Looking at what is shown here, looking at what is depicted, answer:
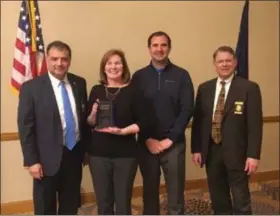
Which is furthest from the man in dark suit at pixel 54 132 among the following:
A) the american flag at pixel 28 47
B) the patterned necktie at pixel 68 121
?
the american flag at pixel 28 47

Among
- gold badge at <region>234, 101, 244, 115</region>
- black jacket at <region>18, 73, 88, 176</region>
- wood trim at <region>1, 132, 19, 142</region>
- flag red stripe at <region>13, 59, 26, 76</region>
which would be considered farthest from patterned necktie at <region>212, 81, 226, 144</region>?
wood trim at <region>1, 132, 19, 142</region>

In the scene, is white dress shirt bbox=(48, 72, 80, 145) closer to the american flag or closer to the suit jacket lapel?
the suit jacket lapel

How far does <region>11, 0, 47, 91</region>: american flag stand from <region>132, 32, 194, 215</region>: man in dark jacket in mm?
993

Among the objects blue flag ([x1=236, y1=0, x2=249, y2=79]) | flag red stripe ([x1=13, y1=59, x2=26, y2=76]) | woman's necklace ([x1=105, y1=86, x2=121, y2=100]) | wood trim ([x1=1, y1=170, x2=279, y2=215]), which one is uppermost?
blue flag ([x1=236, y1=0, x2=249, y2=79])

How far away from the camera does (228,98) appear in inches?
114

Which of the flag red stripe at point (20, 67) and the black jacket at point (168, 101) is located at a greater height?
the flag red stripe at point (20, 67)

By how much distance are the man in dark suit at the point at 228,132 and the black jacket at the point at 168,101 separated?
174mm

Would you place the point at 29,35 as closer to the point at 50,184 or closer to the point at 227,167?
the point at 50,184

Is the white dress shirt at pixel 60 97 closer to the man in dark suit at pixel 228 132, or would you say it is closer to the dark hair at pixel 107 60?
the dark hair at pixel 107 60

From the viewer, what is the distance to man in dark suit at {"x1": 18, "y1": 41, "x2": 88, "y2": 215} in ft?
8.43

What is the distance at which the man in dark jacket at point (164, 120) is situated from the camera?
290cm

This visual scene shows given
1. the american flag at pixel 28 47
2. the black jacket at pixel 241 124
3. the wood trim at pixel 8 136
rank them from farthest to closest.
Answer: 1. the wood trim at pixel 8 136
2. the american flag at pixel 28 47
3. the black jacket at pixel 241 124

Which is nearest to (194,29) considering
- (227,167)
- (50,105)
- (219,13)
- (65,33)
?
(219,13)

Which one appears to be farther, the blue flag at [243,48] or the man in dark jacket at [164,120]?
the blue flag at [243,48]
